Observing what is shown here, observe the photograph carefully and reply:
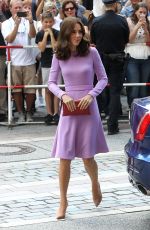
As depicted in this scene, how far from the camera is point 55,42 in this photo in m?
13.2

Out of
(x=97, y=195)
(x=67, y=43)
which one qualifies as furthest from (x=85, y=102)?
(x=97, y=195)

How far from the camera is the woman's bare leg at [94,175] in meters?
8.16

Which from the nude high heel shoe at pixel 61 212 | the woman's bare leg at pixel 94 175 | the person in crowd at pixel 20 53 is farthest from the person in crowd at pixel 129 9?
the nude high heel shoe at pixel 61 212

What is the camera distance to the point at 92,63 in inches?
319

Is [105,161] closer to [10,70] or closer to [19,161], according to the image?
[19,161]

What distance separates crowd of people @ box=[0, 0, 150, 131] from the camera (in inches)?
503

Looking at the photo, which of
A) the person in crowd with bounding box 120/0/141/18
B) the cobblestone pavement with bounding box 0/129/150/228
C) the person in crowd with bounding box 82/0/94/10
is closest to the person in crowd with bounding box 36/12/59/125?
the person in crowd with bounding box 120/0/141/18

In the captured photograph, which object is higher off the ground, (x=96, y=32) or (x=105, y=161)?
(x=96, y=32)

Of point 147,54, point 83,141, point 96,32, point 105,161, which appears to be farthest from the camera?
point 147,54

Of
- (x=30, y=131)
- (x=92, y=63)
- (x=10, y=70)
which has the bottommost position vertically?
(x=30, y=131)

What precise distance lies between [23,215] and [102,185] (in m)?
1.53

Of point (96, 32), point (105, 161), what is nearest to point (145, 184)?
point (105, 161)

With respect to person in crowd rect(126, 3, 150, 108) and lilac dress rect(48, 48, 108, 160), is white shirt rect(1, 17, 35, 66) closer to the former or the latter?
person in crowd rect(126, 3, 150, 108)

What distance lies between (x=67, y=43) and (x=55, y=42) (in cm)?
529
